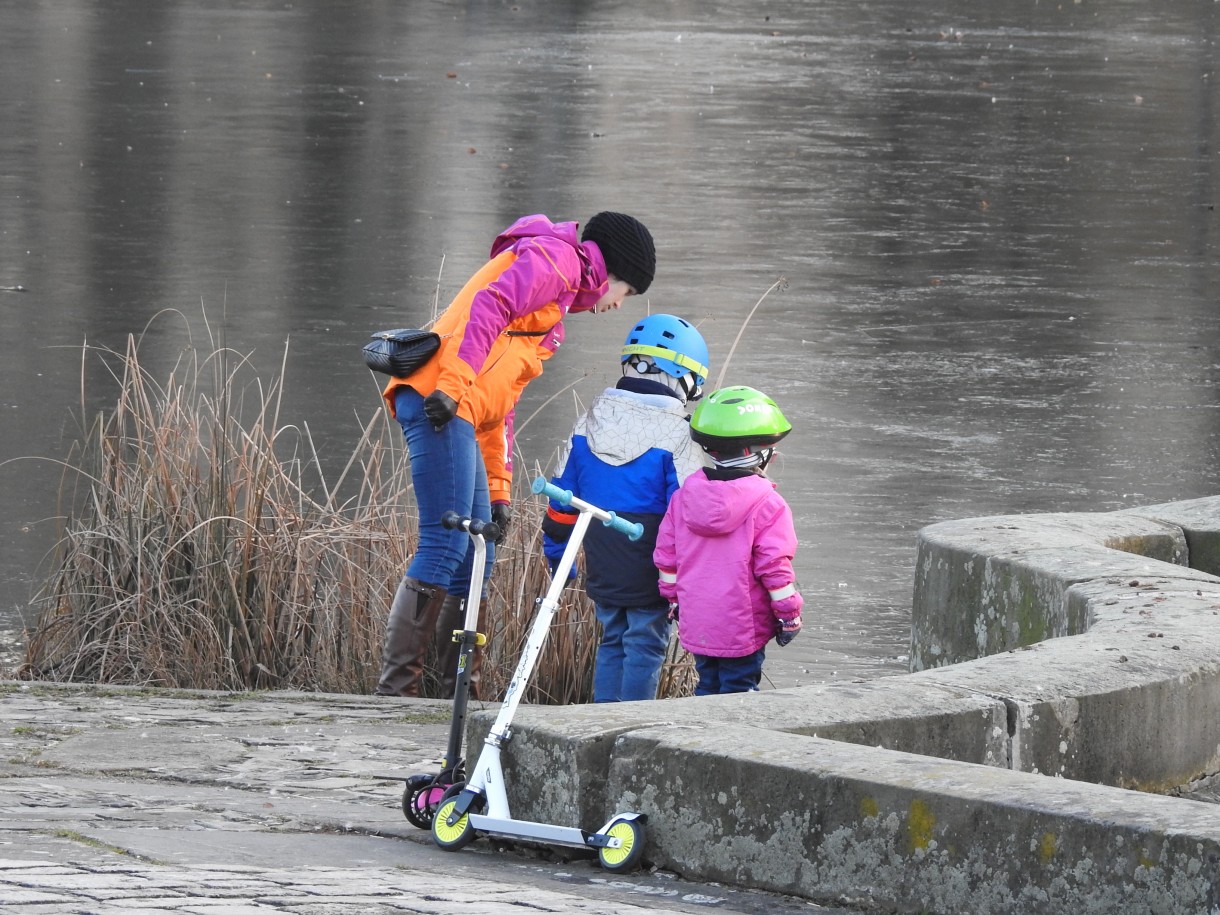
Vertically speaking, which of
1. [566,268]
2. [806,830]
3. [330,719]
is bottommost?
[330,719]

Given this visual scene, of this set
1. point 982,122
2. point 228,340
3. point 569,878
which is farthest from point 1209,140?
point 569,878

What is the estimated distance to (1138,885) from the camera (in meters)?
3.54

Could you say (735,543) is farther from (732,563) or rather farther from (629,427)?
(629,427)

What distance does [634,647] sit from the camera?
5902 millimetres

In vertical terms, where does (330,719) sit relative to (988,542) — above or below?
below

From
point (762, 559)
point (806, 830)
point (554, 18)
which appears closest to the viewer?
point (806, 830)

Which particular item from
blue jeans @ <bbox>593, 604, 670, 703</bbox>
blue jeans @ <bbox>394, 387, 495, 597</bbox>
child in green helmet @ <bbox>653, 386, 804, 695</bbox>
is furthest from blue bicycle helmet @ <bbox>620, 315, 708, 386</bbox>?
blue jeans @ <bbox>593, 604, 670, 703</bbox>

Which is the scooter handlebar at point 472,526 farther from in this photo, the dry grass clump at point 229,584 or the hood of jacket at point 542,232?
the dry grass clump at point 229,584

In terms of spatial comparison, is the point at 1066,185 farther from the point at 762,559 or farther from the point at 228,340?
the point at 762,559

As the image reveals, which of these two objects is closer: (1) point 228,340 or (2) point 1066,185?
(1) point 228,340

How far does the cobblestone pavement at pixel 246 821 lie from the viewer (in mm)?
3633

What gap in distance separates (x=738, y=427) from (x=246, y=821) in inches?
63.5

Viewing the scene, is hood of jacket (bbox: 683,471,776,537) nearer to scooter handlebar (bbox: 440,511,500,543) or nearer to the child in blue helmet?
the child in blue helmet

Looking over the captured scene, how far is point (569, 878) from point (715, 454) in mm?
1703
